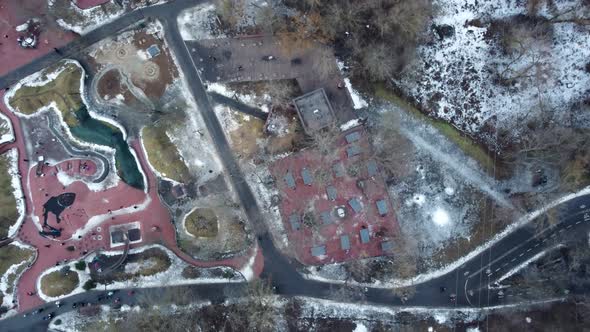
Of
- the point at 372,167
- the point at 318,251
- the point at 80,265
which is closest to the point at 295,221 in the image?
the point at 318,251

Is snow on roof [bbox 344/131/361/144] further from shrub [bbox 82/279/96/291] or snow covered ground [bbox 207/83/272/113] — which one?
shrub [bbox 82/279/96/291]

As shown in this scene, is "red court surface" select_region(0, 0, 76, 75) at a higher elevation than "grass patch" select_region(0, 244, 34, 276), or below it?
higher

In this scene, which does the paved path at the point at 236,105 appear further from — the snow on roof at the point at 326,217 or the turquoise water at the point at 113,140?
the snow on roof at the point at 326,217

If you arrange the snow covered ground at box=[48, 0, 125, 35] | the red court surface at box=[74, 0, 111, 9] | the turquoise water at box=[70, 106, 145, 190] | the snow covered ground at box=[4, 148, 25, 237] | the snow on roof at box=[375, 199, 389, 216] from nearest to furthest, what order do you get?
the snow on roof at box=[375, 199, 389, 216]
the snow covered ground at box=[4, 148, 25, 237]
the turquoise water at box=[70, 106, 145, 190]
the snow covered ground at box=[48, 0, 125, 35]
the red court surface at box=[74, 0, 111, 9]

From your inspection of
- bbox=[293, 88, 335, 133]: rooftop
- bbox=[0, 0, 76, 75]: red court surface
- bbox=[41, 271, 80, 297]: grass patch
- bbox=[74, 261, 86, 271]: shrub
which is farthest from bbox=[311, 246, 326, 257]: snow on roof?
bbox=[0, 0, 76, 75]: red court surface

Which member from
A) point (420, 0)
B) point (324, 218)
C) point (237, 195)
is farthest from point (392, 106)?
point (237, 195)

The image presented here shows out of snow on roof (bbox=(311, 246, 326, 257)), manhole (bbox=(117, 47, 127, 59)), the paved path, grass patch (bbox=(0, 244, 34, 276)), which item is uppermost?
manhole (bbox=(117, 47, 127, 59))

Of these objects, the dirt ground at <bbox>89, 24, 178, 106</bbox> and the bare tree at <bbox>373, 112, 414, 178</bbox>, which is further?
the dirt ground at <bbox>89, 24, 178, 106</bbox>
